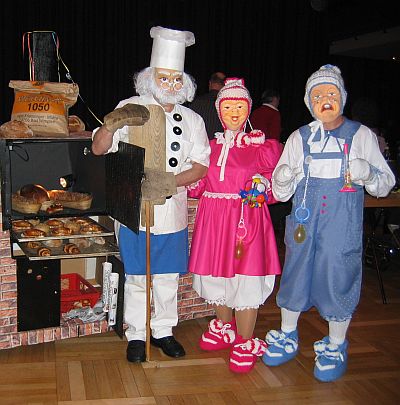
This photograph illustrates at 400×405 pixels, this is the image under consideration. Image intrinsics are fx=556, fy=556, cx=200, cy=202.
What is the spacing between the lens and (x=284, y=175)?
Result: 2.57m

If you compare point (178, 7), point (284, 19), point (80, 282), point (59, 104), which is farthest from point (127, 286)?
point (284, 19)

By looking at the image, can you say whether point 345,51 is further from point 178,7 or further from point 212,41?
point 178,7

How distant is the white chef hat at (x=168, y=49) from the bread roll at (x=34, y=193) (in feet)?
2.89

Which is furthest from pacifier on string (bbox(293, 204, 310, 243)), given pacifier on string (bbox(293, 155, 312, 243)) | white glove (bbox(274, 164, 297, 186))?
white glove (bbox(274, 164, 297, 186))

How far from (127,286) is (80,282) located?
0.66 metres

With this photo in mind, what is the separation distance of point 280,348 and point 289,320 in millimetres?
147

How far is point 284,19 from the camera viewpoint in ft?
27.8

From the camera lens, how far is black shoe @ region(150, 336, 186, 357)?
2832mm

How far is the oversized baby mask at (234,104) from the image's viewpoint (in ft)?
8.89

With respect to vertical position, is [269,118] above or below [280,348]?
above

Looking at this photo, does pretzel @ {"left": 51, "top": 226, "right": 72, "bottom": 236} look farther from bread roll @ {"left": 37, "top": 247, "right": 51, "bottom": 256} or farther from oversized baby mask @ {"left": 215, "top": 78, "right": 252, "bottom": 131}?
oversized baby mask @ {"left": 215, "top": 78, "right": 252, "bottom": 131}

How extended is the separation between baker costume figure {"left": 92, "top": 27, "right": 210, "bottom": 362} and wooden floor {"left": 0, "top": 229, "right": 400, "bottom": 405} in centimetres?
15

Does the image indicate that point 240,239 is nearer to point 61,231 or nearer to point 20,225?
point 61,231

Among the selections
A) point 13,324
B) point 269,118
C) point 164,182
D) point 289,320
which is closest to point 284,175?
point 164,182
